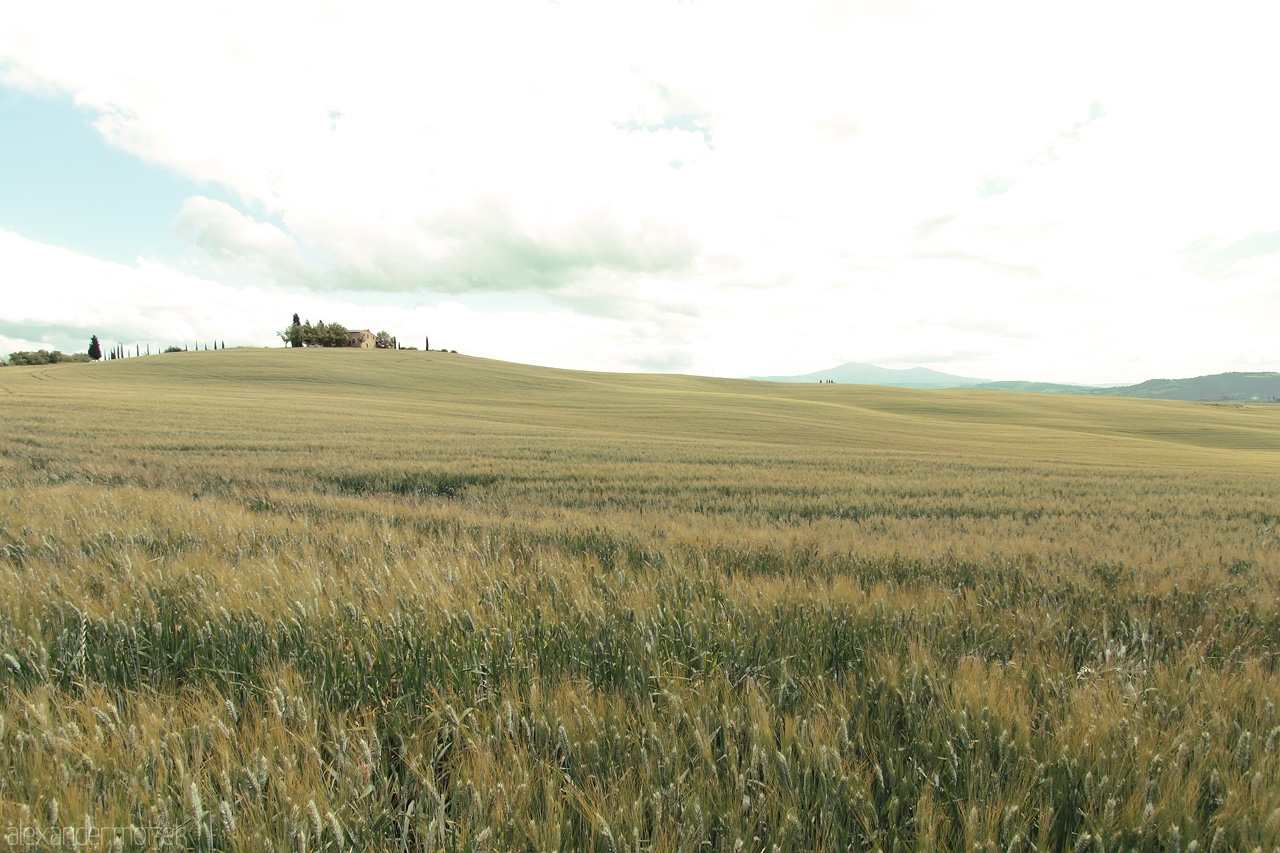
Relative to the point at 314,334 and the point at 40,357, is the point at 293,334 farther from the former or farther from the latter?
the point at 40,357

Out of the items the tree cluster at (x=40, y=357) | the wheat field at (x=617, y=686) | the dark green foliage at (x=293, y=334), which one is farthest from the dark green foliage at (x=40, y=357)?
the wheat field at (x=617, y=686)

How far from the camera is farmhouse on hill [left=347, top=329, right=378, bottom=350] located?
127500mm

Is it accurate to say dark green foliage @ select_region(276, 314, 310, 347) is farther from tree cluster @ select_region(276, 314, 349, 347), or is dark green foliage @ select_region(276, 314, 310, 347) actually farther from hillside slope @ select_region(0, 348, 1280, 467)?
hillside slope @ select_region(0, 348, 1280, 467)

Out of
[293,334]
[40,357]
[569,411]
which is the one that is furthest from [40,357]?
[569,411]

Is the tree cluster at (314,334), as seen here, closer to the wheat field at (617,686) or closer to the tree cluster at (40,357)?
the tree cluster at (40,357)

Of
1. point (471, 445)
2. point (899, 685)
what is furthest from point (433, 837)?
point (471, 445)

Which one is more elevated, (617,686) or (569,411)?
(617,686)

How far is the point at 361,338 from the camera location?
5231 inches

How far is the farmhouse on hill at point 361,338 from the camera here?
12750cm

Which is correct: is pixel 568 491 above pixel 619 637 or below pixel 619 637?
below

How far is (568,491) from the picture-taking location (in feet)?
33.8

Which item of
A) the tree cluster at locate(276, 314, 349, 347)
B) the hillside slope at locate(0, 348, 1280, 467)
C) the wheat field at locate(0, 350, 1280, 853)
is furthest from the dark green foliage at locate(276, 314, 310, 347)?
the wheat field at locate(0, 350, 1280, 853)

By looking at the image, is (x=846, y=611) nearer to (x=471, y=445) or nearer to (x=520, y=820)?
(x=520, y=820)

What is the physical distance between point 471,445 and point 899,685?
57.1ft
